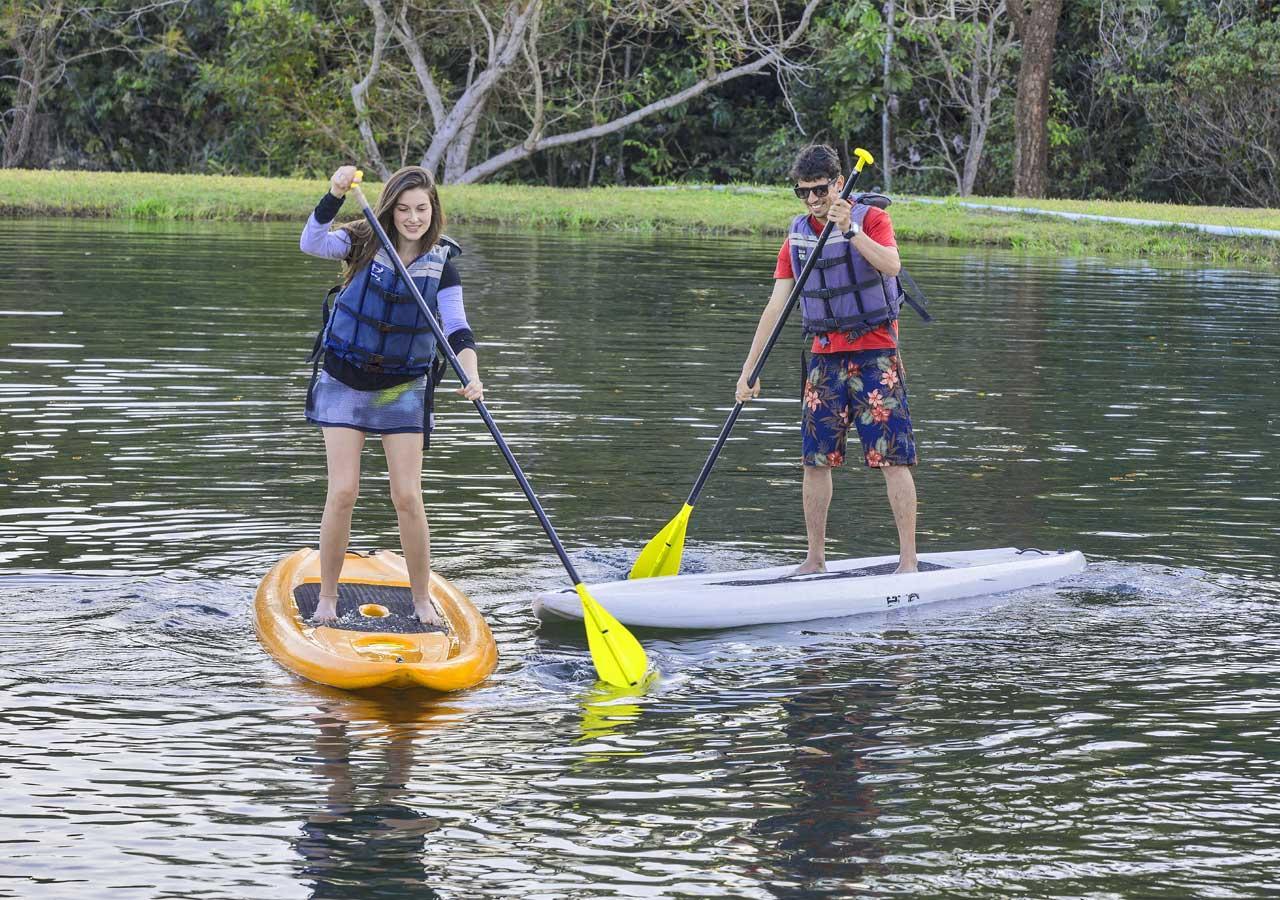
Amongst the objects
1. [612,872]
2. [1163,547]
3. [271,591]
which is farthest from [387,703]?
[1163,547]

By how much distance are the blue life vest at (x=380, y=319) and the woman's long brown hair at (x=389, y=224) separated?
0.11 ft

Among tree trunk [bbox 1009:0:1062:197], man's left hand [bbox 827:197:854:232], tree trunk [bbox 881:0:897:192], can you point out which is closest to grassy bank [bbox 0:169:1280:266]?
tree trunk [bbox 1009:0:1062:197]

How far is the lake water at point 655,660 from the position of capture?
477 cm

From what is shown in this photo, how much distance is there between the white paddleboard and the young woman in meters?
0.91

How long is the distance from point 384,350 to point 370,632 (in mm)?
989

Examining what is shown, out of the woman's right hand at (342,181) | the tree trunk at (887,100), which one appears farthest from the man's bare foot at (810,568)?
the tree trunk at (887,100)

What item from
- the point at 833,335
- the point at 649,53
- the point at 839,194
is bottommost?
the point at 833,335

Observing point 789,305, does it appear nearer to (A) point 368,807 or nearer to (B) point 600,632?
(B) point 600,632

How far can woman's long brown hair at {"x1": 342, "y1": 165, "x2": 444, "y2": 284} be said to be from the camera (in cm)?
635

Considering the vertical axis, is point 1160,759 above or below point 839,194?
below

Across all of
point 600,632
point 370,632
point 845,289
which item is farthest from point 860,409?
point 370,632

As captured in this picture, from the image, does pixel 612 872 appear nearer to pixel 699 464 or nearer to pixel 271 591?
pixel 271 591

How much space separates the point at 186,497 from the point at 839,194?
368cm

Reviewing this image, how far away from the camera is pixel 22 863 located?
181 inches
